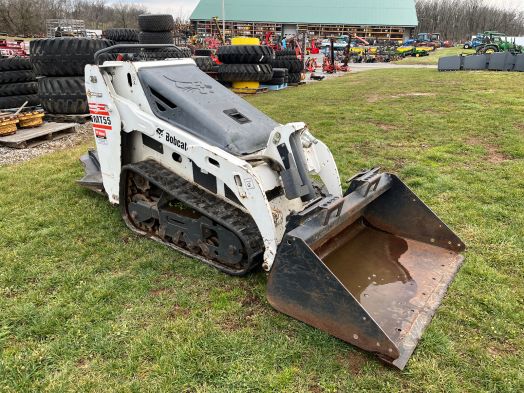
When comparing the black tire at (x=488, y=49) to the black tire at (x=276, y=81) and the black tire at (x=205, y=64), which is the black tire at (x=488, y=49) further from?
the black tire at (x=205, y=64)

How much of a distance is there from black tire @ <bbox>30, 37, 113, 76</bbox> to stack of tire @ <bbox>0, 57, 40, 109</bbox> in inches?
47.5

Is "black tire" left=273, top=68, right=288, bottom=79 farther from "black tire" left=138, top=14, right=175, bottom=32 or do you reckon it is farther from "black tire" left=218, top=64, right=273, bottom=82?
"black tire" left=138, top=14, right=175, bottom=32

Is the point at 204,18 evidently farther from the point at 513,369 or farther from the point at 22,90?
the point at 513,369

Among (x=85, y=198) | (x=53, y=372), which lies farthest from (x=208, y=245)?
(x=85, y=198)

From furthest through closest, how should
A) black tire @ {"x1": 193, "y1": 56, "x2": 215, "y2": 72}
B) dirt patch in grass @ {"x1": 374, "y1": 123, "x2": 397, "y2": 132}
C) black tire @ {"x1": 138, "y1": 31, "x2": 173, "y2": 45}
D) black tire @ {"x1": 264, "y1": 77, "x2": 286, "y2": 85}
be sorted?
1. black tire @ {"x1": 264, "y1": 77, "x2": 286, "y2": 85}
2. black tire @ {"x1": 193, "y1": 56, "x2": 215, "y2": 72}
3. black tire @ {"x1": 138, "y1": 31, "x2": 173, "y2": 45}
4. dirt patch in grass @ {"x1": 374, "y1": 123, "x2": 397, "y2": 132}

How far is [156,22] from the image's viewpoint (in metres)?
9.96

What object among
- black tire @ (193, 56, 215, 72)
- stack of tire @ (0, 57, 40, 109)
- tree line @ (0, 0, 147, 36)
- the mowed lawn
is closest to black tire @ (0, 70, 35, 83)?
stack of tire @ (0, 57, 40, 109)

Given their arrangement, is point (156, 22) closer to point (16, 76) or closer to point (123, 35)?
point (16, 76)

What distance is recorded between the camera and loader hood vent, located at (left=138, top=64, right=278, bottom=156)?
11.8ft

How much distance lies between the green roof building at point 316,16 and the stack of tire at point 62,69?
55.0m

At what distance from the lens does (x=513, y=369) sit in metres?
2.57

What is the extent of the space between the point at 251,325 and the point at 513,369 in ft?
5.19

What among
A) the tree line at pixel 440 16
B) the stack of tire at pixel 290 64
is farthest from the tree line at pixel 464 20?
the stack of tire at pixel 290 64

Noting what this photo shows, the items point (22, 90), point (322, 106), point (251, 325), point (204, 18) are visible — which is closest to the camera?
point (251, 325)
